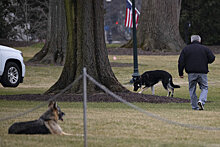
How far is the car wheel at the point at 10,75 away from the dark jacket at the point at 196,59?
260 inches

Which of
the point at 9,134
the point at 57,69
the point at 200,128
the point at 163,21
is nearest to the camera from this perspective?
the point at 9,134

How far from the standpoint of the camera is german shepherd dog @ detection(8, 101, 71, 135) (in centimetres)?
900

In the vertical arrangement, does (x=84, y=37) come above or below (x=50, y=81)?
above

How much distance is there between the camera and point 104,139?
9203mm

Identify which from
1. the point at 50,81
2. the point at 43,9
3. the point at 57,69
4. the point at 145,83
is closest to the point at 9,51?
the point at 145,83

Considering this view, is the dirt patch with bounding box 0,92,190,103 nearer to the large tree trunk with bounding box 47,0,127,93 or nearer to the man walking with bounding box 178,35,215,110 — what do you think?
the large tree trunk with bounding box 47,0,127,93

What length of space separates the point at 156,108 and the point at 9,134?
5557 mm

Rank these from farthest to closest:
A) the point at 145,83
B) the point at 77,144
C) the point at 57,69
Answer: the point at 57,69 < the point at 145,83 < the point at 77,144

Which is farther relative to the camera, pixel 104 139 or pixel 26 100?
pixel 26 100

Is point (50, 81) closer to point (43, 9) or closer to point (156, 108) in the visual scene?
point (156, 108)

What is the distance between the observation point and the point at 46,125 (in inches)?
360

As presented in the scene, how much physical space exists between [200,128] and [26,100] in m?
6.92

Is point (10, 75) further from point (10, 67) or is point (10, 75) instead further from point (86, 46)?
point (86, 46)

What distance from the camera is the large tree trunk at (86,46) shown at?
53.5 ft
